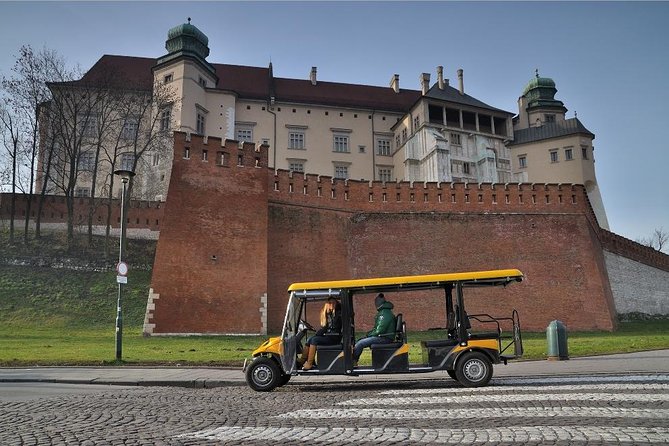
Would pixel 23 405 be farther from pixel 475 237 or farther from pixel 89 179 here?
pixel 89 179

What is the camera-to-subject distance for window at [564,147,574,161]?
55062 millimetres

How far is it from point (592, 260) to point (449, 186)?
346 inches

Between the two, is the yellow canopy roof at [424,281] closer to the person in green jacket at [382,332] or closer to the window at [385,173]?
the person in green jacket at [382,332]

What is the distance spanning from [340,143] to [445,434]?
51898mm

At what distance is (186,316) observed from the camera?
78.6 feet

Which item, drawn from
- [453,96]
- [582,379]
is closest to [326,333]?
[582,379]

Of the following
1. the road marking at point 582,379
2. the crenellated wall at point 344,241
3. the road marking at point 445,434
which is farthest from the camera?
the crenellated wall at point 344,241

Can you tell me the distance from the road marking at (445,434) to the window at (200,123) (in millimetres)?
47336

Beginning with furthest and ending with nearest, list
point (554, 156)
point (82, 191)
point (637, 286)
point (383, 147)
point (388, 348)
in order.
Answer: point (383, 147) → point (554, 156) → point (82, 191) → point (637, 286) → point (388, 348)

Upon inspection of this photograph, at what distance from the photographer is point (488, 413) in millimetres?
6910

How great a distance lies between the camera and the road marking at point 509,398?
7.80 meters

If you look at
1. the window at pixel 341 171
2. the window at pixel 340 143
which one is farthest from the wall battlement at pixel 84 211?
the window at pixel 340 143

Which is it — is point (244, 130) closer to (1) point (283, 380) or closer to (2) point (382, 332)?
(1) point (283, 380)

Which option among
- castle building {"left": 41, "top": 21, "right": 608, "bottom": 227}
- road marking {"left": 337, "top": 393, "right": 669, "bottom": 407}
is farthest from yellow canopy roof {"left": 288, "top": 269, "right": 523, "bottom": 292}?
castle building {"left": 41, "top": 21, "right": 608, "bottom": 227}
